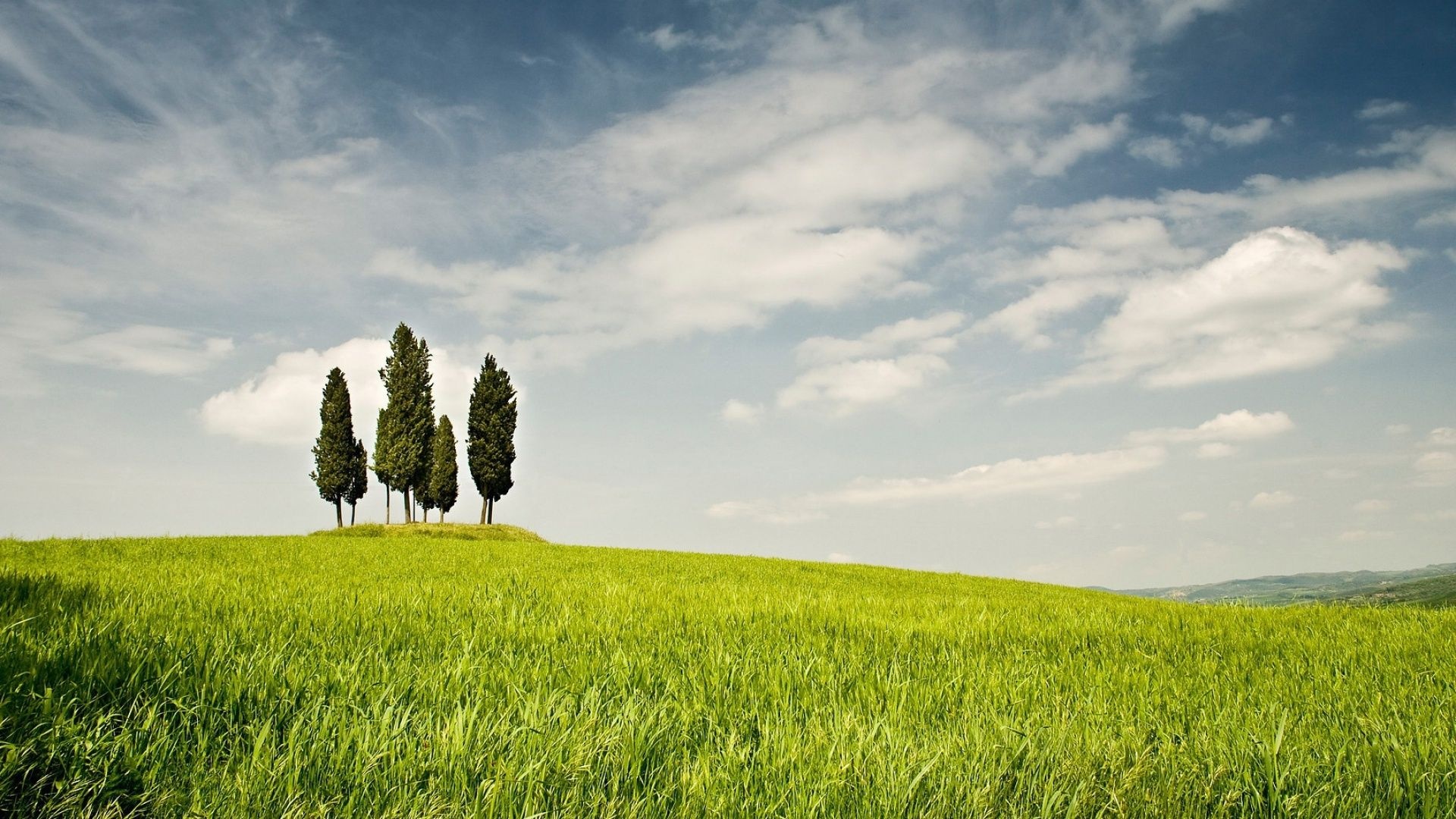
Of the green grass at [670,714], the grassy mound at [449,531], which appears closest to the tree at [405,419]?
the grassy mound at [449,531]

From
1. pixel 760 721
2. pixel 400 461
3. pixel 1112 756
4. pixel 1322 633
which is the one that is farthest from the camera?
pixel 400 461

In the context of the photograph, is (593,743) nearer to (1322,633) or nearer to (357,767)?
(357,767)

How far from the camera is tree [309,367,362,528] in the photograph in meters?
60.2

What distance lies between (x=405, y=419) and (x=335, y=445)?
10097mm

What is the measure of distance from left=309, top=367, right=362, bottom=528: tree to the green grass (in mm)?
60061

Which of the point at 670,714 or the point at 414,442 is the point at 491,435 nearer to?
the point at 414,442

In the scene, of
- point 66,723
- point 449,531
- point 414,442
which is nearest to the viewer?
point 66,723

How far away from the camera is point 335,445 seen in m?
60.4

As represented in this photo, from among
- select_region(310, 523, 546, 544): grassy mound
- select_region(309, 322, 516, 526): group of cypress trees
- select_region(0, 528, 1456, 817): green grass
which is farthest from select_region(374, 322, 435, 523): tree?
select_region(0, 528, 1456, 817): green grass

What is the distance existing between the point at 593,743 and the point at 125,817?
1.45 m

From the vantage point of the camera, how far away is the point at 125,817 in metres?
2.19

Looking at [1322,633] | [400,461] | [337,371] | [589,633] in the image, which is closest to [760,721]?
[589,633]

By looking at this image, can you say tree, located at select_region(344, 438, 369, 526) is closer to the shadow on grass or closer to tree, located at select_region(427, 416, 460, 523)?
tree, located at select_region(427, 416, 460, 523)

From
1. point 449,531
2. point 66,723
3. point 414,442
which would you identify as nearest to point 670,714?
point 66,723
